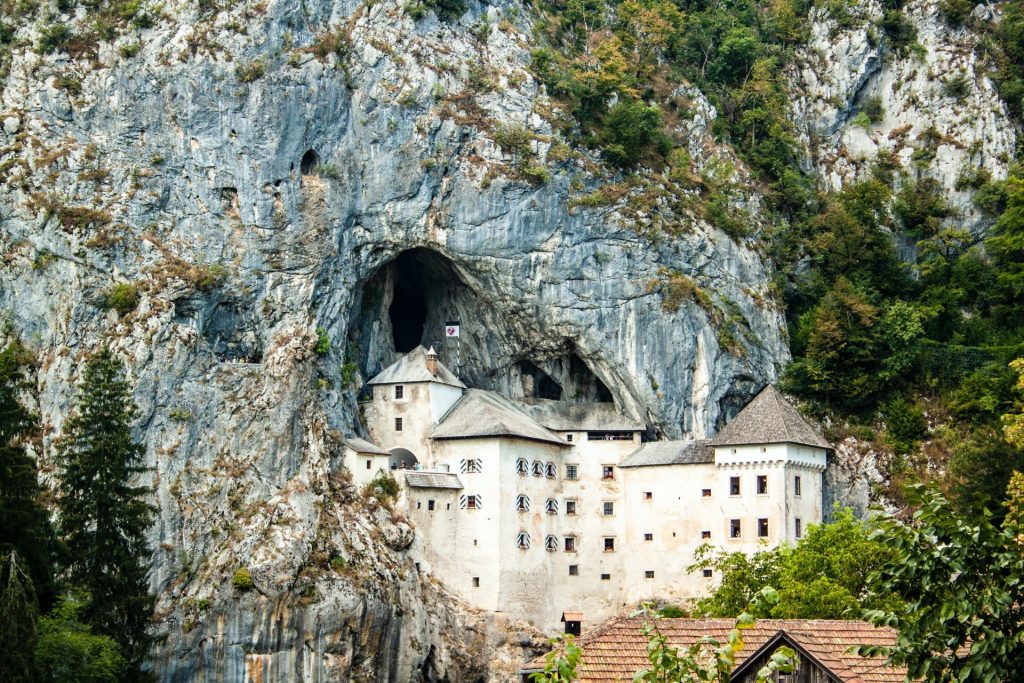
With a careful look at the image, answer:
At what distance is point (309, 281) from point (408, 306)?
11032 mm

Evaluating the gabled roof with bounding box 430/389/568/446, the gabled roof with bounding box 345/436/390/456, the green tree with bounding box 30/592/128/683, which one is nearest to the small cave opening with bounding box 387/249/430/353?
the gabled roof with bounding box 430/389/568/446

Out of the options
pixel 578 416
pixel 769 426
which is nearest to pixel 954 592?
pixel 769 426

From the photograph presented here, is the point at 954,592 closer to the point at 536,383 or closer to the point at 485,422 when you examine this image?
the point at 485,422

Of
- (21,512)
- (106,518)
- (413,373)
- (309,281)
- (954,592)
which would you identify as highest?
(309,281)

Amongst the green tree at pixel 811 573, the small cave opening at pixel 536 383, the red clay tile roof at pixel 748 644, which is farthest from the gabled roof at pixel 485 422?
the red clay tile roof at pixel 748 644

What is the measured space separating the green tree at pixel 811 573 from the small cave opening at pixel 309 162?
1142 inches

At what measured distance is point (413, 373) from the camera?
77.4 meters

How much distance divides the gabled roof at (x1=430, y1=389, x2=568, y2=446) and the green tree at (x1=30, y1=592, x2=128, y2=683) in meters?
24.9

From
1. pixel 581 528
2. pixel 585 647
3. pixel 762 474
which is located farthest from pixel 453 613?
pixel 585 647

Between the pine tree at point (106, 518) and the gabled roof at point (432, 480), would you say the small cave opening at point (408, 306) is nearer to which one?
the gabled roof at point (432, 480)

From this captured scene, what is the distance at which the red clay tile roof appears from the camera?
1372 inches

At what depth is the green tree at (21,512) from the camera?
46906mm

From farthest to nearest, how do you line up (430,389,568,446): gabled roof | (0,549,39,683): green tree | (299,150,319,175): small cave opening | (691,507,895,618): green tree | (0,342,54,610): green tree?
(299,150,319,175): small cave opening
(430,389,568,446): gabled roof
(691,507,895,618): green tree
(0,342,54,610): green tree
(0,549,39,683): green tree

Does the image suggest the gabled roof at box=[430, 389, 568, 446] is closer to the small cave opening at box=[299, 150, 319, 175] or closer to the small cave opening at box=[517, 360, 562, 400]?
the small cave opening at box=[517, 360, 562, 400]
